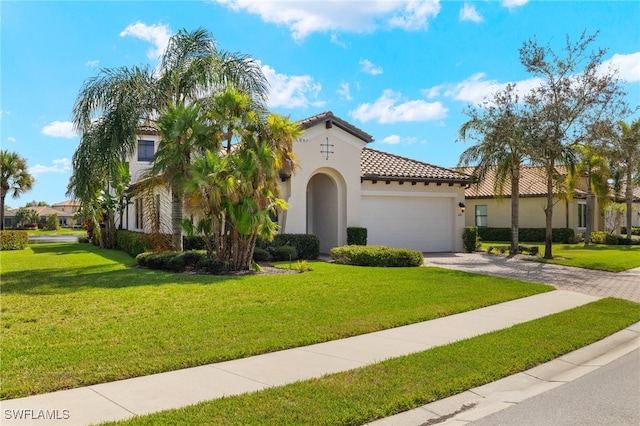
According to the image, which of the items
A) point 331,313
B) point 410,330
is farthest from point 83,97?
point 410,330

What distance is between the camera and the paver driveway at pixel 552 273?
13617mm

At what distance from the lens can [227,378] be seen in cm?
579

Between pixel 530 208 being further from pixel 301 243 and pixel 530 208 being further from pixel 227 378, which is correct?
pixel 227 378

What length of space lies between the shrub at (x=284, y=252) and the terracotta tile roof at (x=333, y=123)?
4.88 meters

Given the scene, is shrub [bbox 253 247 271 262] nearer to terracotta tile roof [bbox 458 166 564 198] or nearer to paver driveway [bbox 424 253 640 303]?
paver driveway [bbox 424 253 640 303]

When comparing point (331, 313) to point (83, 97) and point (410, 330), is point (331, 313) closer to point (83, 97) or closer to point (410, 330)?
point (410, 330)

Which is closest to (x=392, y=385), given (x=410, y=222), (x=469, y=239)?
(x=410, y=222)

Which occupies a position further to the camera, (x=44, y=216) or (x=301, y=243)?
(x=44, y=216)

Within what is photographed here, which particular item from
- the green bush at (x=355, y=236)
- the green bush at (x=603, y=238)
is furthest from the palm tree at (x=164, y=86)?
the green bush at (x=603, y=238)

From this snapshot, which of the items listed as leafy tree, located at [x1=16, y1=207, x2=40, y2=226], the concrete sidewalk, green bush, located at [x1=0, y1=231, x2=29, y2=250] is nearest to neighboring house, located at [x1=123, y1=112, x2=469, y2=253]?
green bush, located at [x1=0, y1=231, x2=29, y2=250]

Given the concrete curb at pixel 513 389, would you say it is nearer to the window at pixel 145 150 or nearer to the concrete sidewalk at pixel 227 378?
the concrete sidewalk at pixel 227 378

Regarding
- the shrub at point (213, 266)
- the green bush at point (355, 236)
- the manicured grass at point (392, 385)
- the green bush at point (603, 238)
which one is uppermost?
the green bush at point (355, 236)

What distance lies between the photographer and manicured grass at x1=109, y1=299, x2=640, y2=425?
466 cm

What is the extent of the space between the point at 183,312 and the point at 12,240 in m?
23.5
